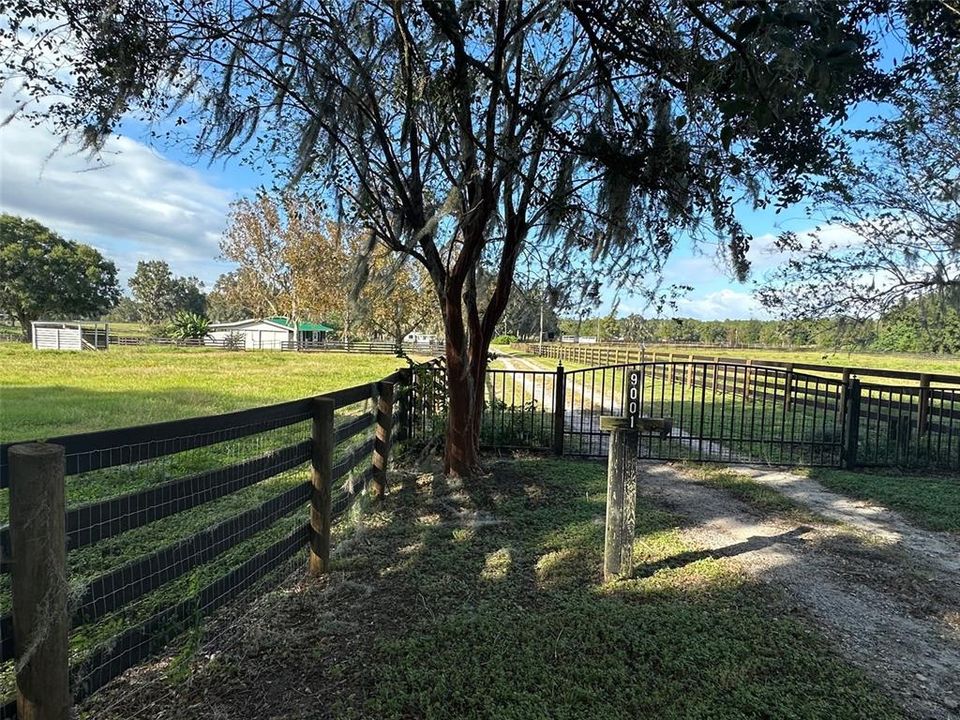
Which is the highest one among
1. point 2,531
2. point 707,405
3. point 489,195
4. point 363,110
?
point 363,110

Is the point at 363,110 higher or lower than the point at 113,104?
higher

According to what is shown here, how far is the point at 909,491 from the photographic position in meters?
5.85

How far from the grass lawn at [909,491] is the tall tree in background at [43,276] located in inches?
2021

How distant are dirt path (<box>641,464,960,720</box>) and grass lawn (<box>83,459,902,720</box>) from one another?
0.21 meters

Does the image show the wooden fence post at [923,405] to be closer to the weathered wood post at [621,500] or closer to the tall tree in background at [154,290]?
the weathered wood post at [621,500]

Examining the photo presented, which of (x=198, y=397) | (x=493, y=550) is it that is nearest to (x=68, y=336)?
(x=198, y=397)

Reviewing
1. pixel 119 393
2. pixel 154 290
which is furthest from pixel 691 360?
pixel 154 290

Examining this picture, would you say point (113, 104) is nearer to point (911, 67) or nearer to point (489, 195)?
point (489, 195)

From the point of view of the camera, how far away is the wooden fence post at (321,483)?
3.34 metres

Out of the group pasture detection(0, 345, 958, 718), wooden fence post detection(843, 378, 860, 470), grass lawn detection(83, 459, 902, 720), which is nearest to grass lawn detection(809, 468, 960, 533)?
pasture detection(0, 345, 958, 718)

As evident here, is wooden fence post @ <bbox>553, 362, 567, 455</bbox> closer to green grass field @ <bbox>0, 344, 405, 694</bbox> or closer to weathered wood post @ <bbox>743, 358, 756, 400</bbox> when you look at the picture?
green grass field @ <bbox>0, 344, 405, 694</bbox>

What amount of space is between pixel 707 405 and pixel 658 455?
6578 millimetres

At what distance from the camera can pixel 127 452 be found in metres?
2.13

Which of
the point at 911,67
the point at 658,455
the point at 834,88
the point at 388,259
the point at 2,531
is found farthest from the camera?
the point at 658,455
